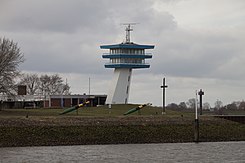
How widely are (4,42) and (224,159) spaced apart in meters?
44.2

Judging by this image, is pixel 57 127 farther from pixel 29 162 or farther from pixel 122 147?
pixel 29 162

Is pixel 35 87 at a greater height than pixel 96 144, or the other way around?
pixel 35 87

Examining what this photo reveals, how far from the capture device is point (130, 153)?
4272 cm

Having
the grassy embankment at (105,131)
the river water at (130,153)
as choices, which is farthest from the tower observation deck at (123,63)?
the river water at (130,153)

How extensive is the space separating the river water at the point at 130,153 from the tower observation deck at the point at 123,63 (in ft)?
171

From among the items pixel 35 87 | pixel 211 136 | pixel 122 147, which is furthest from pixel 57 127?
pixel 35 87

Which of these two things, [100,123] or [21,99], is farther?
[21,99]

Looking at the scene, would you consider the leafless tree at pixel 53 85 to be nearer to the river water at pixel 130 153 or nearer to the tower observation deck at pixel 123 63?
the tower observation deck at pixel 123 63

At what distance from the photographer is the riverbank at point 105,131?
4978 cm

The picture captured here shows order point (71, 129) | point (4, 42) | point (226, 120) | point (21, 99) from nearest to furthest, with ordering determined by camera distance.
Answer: point (71, 129) → point (226, 120) → point (4, 42) → point (21, 99)

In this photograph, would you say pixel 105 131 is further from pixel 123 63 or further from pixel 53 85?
pixel 53 85

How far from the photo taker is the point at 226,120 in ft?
214

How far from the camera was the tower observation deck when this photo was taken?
331 ft

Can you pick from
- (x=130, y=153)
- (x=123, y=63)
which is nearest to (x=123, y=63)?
(x=123, y=63)
